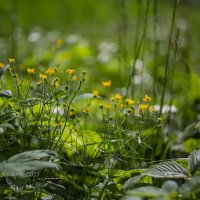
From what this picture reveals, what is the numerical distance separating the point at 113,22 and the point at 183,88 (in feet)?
7.92

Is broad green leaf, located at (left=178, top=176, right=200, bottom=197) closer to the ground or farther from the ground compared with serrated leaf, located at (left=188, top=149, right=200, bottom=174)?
farther from the ground

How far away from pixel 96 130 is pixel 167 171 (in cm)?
48

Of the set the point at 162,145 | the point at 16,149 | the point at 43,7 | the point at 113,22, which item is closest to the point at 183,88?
the point at 162,145

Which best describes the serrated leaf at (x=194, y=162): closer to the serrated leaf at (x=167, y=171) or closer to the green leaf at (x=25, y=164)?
the serrated leaf at (x=167, y=171)

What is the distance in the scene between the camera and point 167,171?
1.01 meters

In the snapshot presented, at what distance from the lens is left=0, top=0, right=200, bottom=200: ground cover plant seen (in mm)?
1027

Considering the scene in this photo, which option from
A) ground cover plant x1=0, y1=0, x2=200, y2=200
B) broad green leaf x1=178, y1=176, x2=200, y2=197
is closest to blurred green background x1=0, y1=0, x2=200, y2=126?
ground cover plant x1=0, y1=0, x2=200, y2=200

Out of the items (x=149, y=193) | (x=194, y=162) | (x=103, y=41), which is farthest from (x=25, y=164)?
(x=103, y=41)

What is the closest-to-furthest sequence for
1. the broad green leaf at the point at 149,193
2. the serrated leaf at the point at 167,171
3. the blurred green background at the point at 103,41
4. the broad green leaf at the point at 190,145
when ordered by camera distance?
the broad green leaf at the point at 149,193, the serrated leaf at the point at 167,171, the broad green leaf at the point at 190,145, the blurred green background at the point at 103,41

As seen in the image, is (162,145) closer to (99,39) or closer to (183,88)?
(183,88)

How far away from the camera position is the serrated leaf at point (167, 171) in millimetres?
991

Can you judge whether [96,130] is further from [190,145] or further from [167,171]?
[167,171]

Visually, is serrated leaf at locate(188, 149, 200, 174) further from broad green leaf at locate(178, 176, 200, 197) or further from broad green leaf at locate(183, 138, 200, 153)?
broad green leaf at locate(183, 138, 200, 153)

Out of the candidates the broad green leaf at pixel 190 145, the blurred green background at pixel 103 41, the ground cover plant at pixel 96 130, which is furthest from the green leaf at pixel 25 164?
the broad green leaf at pixel 190 145
